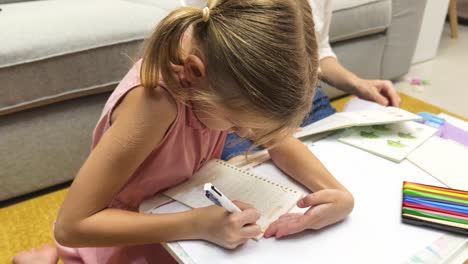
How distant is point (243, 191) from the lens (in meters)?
0.61

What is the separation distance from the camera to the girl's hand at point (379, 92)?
0.90 metres

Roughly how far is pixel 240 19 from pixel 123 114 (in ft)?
0.60

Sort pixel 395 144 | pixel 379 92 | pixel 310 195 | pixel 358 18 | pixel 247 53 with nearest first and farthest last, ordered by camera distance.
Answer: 1. pixel 247 53
2. pixel 310 195
3. pixel 395 144
4. pixel 379 92
5. pixel 358 18

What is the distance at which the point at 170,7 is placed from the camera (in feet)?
4.07

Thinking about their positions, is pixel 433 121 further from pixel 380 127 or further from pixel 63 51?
pixel 63 51

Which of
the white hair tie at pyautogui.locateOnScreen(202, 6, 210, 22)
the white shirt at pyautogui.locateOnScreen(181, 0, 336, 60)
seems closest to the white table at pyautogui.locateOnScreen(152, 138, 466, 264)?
the white hair tie at pyautogui.locateOnScreen(202, 6, 210, 22)

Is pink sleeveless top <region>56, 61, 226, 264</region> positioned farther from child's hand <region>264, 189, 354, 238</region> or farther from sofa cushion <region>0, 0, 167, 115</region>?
sofa cushion <region>0, 0, 167, 115</region>

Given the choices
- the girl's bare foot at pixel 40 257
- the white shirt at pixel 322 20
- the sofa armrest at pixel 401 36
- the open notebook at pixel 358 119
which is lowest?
the girl's bare foot at pixel 40 257

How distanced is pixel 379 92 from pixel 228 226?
1.85 feet

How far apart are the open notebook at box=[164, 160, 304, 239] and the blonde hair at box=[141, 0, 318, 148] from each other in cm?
13

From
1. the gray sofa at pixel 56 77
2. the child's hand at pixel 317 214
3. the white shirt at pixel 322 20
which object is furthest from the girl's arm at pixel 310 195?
the gray sofa at pixel 56 77

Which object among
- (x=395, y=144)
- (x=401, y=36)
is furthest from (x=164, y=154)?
(x=401, y=36)

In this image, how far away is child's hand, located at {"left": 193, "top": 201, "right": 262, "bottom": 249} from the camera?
0.49 m

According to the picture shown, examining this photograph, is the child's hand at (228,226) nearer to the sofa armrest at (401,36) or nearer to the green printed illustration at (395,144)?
the green printed illustration at (395,144)
